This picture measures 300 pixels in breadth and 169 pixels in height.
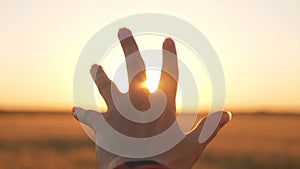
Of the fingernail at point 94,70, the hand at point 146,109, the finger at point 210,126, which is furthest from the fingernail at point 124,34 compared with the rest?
the finger at point 210,126

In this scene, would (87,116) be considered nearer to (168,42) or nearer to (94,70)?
(94,70)

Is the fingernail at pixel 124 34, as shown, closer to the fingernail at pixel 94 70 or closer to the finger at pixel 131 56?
the finger at pixel 131 56

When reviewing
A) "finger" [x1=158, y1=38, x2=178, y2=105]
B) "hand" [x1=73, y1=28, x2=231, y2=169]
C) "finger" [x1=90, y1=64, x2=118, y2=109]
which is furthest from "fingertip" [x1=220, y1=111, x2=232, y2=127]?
"finger" [x1=90, y1=64, x2=118, y2=109]

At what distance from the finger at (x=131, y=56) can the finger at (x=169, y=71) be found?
0.14ft

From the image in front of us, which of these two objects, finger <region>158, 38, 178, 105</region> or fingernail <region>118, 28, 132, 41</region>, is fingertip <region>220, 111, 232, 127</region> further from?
fingernail <region>118, 28, 132, 41</region>

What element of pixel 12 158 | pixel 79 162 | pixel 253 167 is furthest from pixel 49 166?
pixel 253 167

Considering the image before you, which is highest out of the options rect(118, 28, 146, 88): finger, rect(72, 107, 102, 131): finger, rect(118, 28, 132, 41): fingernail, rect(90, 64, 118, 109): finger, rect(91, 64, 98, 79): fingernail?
rect(118, 28, 132, 41): fingernail

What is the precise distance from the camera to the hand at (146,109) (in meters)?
1.44

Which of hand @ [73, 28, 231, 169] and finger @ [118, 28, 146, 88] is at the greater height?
finger @ [118, 28, 146, 88]

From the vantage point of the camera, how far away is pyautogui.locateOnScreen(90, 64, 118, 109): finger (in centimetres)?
150

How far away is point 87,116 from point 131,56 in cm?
16

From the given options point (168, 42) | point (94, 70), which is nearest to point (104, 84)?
point (94, 70)

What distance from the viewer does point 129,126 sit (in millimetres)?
1454

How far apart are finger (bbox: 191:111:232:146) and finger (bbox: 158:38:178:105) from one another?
76 millimetres
